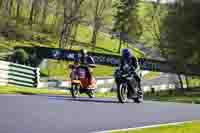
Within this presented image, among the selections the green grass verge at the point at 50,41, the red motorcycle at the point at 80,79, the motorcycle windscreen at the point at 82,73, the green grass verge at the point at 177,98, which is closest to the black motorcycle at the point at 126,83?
the red motorcycle at the point at 80,79

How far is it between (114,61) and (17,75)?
130ft

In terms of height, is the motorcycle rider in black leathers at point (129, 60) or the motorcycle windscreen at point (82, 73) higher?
the motorcycle rider in black leathers at point (129, 60)

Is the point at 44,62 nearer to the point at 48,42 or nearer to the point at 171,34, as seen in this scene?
the point at 171,34

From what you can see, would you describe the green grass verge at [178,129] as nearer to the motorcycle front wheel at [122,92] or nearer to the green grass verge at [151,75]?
the motorcycle front wheel at [122,92]

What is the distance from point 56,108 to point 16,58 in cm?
3686

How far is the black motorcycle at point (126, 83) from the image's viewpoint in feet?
53.6

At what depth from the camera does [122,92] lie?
54.0 feet

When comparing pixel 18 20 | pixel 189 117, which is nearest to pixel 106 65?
pixel 18 20

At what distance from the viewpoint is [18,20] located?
83.7m

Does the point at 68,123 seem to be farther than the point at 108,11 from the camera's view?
No

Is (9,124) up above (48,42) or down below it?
below

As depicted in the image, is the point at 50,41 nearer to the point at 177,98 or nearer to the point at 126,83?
the point at 177,98

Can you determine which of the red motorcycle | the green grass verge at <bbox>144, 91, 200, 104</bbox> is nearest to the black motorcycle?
the red motorcycle

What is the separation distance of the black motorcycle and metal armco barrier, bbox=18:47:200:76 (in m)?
35.0
